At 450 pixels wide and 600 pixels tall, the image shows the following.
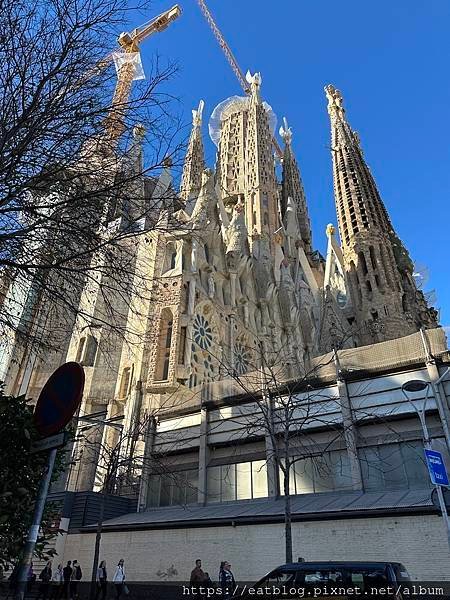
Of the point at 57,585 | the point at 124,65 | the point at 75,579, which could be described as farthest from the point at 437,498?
the point at 124,65

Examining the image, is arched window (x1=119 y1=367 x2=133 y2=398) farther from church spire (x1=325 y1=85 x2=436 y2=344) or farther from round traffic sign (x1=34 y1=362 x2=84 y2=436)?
church spire (x1=325 y1=85 x2=436 y2=344)

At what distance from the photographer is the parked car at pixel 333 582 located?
5219 mm

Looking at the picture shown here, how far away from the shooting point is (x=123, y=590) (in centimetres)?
1205

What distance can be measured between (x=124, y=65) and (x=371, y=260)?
27939 millimetres

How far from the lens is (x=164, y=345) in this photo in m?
22.8

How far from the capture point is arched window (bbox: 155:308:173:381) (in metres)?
22.0

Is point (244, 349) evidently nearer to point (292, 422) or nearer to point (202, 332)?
point (202, 332)

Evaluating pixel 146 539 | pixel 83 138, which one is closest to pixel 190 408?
pixel 146 539

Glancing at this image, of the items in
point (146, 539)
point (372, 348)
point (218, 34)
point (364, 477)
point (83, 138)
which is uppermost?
point (218, 34)

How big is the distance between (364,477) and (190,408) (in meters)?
6.99

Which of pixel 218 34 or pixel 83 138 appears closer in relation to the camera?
pixel 83 138

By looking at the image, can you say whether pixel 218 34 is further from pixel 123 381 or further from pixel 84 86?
pixel 84 86

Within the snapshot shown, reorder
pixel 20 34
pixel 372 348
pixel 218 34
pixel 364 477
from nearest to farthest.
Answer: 1. pixel 20 34
2. pixel 364 477
3. pixel 372 348
4. pixel 218 34

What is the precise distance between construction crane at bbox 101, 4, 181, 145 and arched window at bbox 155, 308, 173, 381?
35.5 ft
